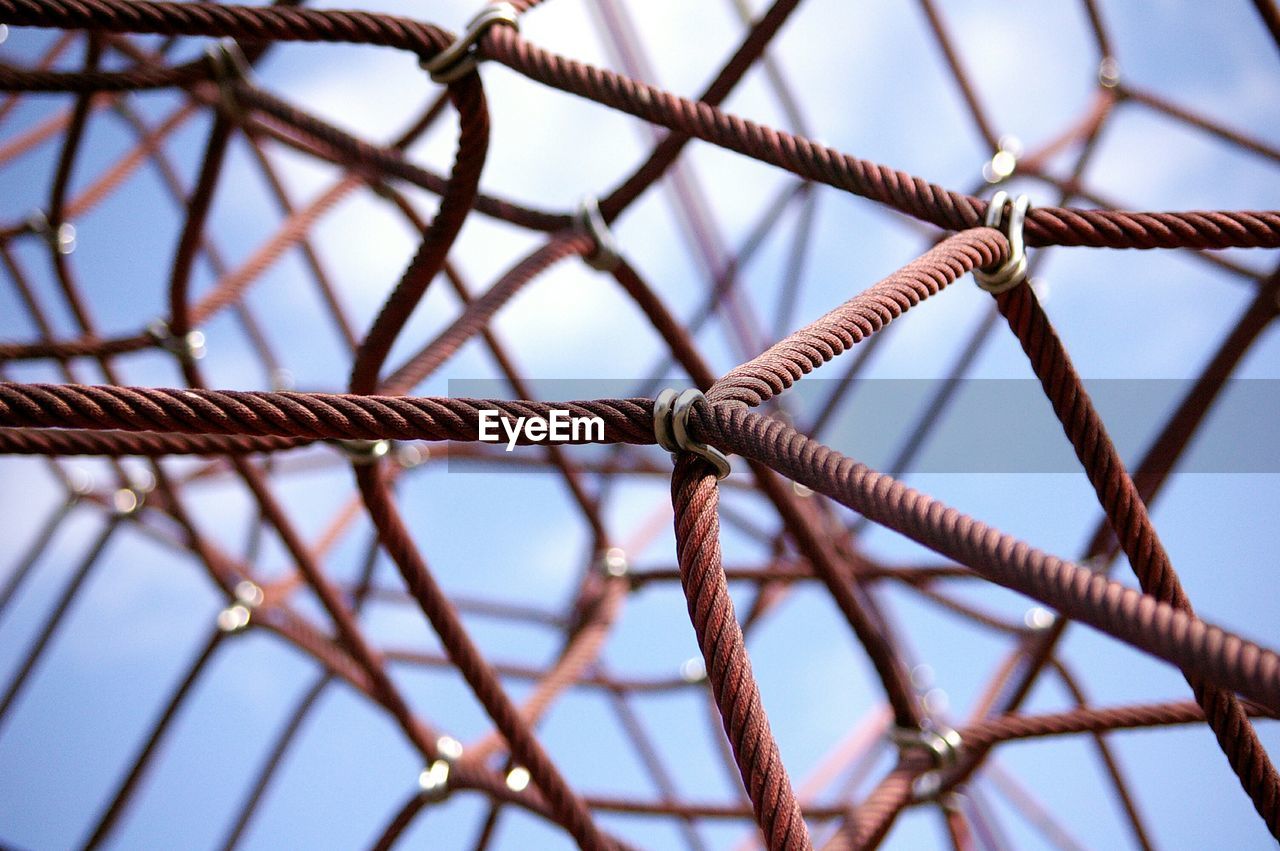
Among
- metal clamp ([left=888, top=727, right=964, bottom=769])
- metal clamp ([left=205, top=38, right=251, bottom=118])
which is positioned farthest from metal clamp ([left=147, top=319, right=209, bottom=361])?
metal clamp ([left=888, top=727, right=964, bottom=769])

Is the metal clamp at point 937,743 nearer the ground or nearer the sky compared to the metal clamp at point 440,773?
nearer the sky

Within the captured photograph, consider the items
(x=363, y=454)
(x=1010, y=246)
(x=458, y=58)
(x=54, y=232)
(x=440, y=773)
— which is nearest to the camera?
(x=1010, y=246)

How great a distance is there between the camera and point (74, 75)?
482 cm

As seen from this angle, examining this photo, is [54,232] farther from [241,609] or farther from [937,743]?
[937,743]

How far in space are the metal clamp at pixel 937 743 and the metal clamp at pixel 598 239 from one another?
2.15 metres

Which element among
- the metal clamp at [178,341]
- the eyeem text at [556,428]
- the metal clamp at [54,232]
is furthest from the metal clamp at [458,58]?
the metal clamp at [54,232]

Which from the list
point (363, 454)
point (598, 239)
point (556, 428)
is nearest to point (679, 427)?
point (556, 428)

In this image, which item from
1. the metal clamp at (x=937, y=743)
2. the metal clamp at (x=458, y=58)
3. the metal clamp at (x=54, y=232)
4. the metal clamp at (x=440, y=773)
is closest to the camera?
the metal clamp at (x=458, y=58)

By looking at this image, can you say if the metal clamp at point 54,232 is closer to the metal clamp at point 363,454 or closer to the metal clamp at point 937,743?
the metal clamp at point 363,454

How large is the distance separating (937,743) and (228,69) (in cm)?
392

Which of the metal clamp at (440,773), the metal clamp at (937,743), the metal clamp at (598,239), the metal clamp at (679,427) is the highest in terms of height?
the metal clamp at (598,239)

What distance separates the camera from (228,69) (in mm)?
5414

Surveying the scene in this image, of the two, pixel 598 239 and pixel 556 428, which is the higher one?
pixel 598 239

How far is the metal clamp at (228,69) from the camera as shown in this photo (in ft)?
17.5
